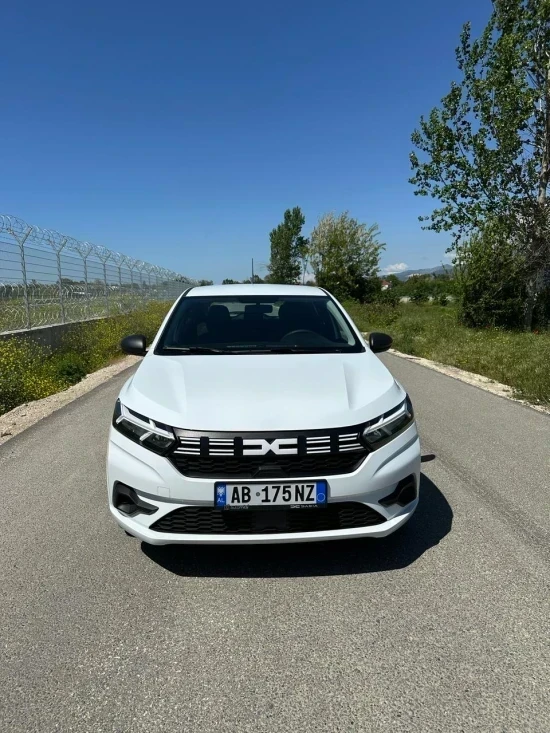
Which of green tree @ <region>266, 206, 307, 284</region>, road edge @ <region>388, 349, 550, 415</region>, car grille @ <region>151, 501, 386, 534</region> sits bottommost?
road edge @ <region>388, 349, 550, 415</region>

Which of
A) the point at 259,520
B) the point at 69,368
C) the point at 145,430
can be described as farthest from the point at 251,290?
the point at 69,368

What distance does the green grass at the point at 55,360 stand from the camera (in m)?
7.62

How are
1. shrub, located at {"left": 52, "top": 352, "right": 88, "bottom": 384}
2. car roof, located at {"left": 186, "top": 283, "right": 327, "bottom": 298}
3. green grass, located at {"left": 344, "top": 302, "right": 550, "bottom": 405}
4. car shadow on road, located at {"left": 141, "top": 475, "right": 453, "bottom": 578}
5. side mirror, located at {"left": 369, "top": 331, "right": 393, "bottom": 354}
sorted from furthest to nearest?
shrub, located at {"left": 52, "top": 352, "right": 88, "bottom": 384}, green grass, located at {"left": 344, "top": 302, "right": 550, "bottom": 405}, car roof, located at {"left": 186, "top": 283, "right": 327, "bottom": 298}, side mirror, located at {"left": 369, "top": 331, "right": 393, "bottom": 354}, car shadow on road, located at {"left": 141, "top": 475, "right": 453, "bottom": 578}

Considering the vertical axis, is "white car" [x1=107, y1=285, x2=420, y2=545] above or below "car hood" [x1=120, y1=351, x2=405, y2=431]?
below

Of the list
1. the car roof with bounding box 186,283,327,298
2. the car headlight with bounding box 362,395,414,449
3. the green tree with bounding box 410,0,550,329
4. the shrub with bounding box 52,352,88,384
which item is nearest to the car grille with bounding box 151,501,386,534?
the car headlight with bounding box 362,395,414,449

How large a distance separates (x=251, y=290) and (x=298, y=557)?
2.50 meters

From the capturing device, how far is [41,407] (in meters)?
7.07

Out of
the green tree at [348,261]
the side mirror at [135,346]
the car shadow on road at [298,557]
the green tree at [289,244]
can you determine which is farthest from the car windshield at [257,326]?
the green tree at [289,244]

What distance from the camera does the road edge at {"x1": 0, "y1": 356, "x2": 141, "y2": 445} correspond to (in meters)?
5.88

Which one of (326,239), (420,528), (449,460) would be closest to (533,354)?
(449,460)

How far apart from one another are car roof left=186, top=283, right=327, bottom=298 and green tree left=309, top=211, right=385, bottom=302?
120ft

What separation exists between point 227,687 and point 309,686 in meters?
0.32

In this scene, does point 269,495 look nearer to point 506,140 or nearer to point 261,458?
point 261,458

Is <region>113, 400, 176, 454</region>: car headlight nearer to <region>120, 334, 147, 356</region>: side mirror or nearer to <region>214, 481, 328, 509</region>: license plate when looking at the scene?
<region>214, 481, 328, 509</region>: license plate
